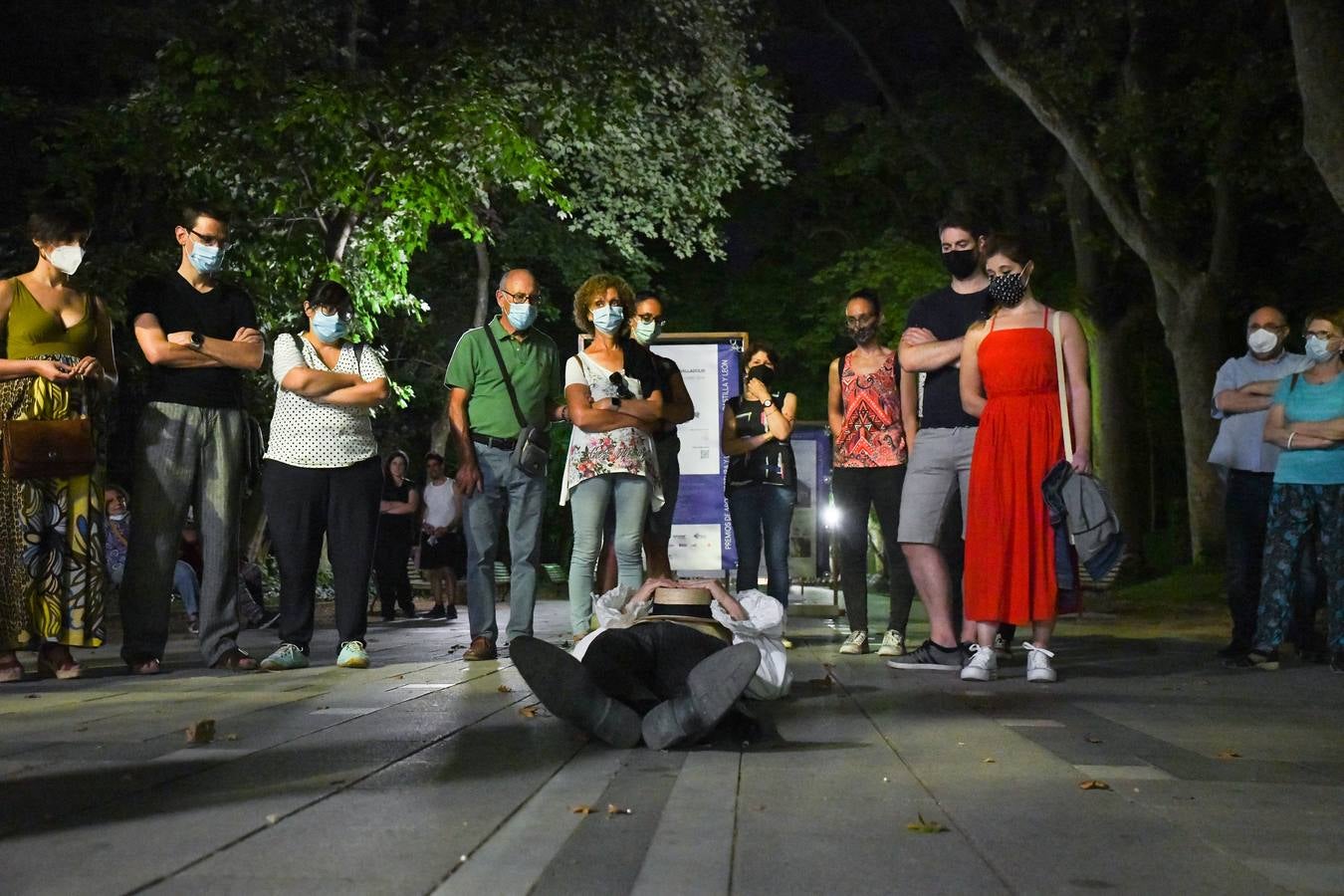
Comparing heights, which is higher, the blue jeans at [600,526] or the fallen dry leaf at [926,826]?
the blue jeans at [600,526]

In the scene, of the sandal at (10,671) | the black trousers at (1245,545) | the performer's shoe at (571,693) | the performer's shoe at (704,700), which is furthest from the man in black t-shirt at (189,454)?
the black trousers at (1245,545)

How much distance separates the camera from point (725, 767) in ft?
17.3

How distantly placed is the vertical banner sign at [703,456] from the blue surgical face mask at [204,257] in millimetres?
6047

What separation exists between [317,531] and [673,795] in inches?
198

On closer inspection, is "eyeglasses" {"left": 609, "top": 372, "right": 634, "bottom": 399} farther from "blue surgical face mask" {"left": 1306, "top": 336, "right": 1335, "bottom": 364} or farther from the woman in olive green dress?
"blue surgical face mask" {"left": 1306, "top": 336, "right": 1335, "bottom": 364}

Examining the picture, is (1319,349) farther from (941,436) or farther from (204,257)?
(204,257)

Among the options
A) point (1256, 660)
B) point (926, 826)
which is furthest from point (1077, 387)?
point (926, 826)

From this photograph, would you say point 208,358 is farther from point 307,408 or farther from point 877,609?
point 877,609

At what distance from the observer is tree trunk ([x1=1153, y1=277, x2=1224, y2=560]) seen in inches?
865

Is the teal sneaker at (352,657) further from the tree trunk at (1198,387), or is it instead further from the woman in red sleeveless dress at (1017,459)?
the tree trunk at (1198,387)

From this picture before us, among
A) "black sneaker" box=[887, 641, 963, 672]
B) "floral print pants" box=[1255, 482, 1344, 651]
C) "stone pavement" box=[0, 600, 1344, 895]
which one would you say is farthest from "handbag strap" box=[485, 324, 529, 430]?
"floral print pants" box=[1255, 482, 1344, 651]

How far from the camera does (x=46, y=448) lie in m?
8.45

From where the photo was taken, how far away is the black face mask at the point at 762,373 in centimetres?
1199

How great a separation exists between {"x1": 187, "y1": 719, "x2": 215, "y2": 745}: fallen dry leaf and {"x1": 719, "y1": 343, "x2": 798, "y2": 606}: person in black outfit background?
591 centimetres
